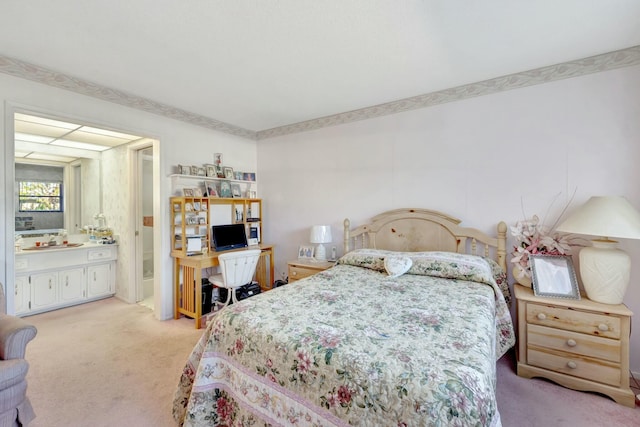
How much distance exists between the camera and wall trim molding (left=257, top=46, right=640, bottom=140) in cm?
218

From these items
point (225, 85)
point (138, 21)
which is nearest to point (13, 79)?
point (138, 21)

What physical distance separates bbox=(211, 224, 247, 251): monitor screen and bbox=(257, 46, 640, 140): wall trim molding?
1.83 m

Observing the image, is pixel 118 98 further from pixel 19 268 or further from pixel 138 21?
pixel 19 268

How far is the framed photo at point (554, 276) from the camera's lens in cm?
209

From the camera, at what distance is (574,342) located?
1963mm

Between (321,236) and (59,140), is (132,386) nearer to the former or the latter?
(321,236)

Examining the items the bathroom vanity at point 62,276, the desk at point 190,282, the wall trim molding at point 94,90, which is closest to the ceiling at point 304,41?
the wall trim molding at point 94,90

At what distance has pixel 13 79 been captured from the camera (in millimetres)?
2271

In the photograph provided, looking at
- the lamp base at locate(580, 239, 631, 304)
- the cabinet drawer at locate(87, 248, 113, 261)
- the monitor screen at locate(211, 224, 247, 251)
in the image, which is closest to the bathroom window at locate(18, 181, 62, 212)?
the cabinet drawer at locate(87, 248, 113, 261)

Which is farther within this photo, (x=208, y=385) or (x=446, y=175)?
(x=446, y=175)

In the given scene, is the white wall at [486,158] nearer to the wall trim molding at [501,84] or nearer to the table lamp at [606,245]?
the wall trim molding at [501,84]

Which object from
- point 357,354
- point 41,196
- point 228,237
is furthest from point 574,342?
point 41,196

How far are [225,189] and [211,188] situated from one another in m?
0.18

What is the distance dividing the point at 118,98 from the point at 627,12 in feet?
13.6
